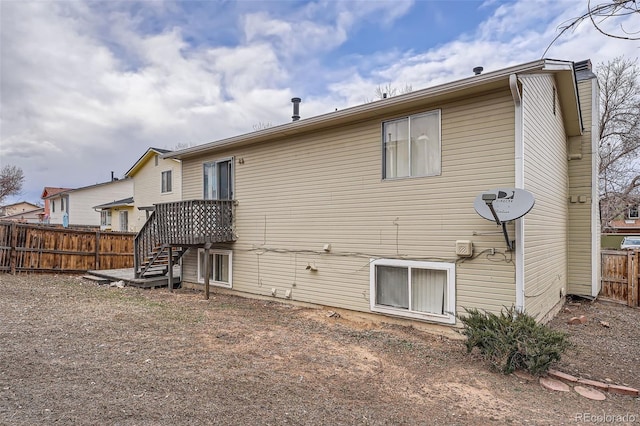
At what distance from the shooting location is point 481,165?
5.96m

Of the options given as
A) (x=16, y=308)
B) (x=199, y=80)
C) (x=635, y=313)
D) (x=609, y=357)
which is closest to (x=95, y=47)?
(x=199, y=80)

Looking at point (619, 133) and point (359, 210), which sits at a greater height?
point (619, 133)

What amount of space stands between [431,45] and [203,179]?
874 centimetres

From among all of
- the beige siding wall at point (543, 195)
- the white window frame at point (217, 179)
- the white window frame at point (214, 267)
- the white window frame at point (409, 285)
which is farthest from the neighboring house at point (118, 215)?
the beige siding wall at point (543, 195)

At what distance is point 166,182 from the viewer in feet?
72.8

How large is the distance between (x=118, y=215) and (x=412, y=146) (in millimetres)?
26035

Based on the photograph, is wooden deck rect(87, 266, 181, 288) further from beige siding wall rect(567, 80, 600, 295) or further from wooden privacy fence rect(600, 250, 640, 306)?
wooden privacy fence rect(600, 250, 640, 306)

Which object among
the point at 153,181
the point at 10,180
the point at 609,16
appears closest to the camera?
the point at 609,16

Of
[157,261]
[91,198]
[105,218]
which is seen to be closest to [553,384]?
[157,261]

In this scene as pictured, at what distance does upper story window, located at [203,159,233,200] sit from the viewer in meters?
10.2

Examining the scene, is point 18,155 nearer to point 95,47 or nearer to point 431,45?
point 95,47

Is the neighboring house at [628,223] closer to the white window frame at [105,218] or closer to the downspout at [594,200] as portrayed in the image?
the downspout at [594,200]

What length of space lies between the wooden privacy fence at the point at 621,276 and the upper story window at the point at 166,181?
2061 cm

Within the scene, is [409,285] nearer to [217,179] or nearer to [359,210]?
[359,210]
